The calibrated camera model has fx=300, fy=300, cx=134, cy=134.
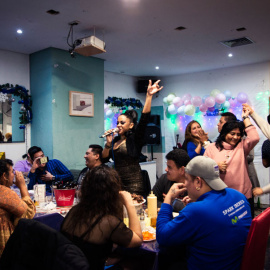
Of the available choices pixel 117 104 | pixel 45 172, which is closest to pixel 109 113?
pixel 117 104

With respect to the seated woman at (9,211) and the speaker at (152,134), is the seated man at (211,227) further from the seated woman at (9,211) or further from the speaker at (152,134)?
the speaker at (152,134)

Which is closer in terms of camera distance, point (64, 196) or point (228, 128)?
point (64, 196)

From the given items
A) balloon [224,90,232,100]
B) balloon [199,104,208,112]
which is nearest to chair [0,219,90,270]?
balloon [199,104,208,112]

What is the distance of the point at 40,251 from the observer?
1.26 meters

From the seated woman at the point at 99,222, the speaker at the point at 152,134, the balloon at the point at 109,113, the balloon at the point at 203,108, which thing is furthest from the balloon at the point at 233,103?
the seated woman at the point at 99,222

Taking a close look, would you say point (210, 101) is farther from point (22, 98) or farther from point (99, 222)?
point (99, 222)

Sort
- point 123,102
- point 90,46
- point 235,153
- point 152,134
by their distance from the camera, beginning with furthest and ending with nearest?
point 152,134 → point 123,102 → point 90,46 → point 235,153

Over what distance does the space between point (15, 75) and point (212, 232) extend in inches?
180

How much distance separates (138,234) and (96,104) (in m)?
4.21

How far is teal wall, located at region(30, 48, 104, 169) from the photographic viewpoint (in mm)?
4906

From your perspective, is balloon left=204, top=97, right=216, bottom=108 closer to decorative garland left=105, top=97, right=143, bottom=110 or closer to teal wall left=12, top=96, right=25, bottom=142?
decorative garland left=105, top=97, right=143, bottom=110

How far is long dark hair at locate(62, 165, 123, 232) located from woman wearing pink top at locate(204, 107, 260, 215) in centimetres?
139

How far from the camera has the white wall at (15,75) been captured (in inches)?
193

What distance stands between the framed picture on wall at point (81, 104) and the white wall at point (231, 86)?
2.63 metres
